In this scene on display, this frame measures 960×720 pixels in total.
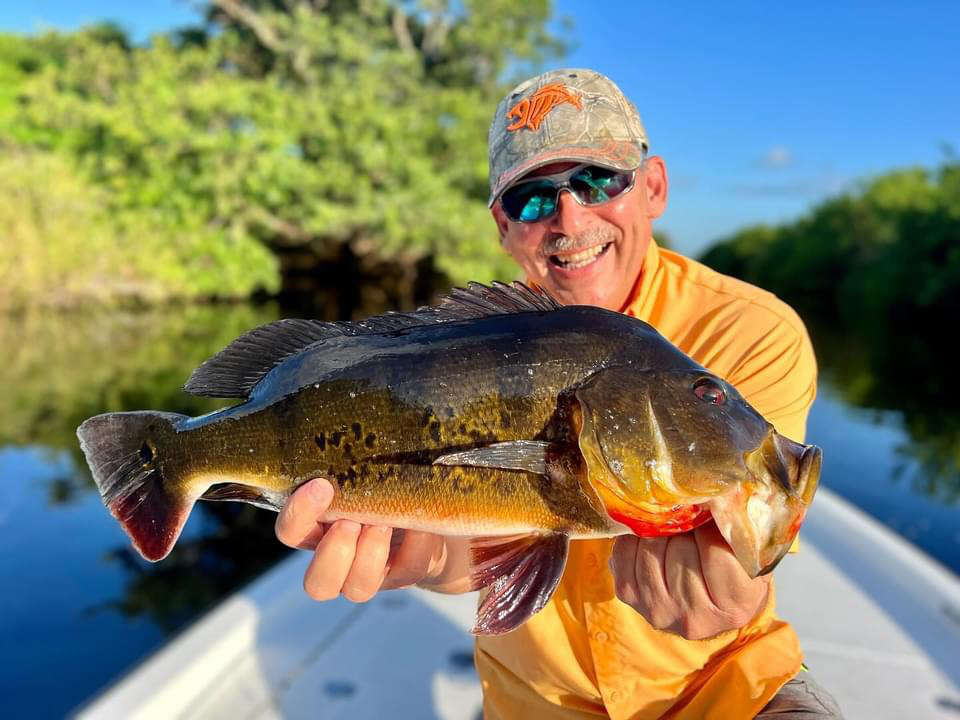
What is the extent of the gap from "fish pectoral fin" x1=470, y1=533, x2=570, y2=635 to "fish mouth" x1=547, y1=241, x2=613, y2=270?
117cm

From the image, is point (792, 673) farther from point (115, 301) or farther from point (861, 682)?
point (115, 301)

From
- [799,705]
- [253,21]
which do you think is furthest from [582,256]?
[253,21]

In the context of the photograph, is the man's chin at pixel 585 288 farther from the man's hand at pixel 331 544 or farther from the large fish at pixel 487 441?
the man's hand at pixel 331 544

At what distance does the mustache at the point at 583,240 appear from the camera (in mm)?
2650

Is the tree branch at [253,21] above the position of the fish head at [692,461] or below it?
above

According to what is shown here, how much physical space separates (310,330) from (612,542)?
119cm

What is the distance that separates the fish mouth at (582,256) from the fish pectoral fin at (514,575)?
1.17 meters

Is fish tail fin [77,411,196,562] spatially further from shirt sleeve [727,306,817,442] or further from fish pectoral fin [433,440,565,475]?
shirt sleeve [727,306,817,442]

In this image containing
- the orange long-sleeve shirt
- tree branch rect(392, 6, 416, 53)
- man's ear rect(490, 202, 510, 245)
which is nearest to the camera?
the orange long-sleeve shirt

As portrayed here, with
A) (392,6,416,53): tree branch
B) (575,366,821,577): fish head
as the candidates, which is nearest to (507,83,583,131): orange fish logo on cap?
(575,366,821,577): fish head

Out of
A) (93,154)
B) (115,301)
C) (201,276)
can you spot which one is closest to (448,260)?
(201,276)

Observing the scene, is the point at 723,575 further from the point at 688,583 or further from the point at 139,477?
the point at 139,477

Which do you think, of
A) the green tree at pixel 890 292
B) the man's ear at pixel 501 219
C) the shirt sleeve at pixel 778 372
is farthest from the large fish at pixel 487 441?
the green tree at pixel 890 292

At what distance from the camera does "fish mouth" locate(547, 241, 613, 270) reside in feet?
8.81
